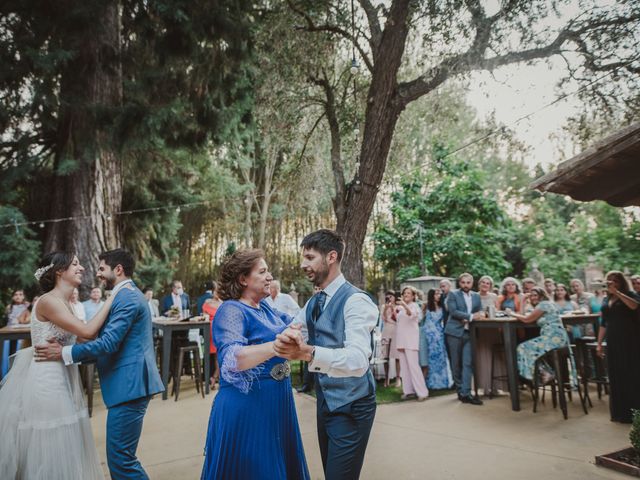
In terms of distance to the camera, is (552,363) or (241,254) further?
(552,363)

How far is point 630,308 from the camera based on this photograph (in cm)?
512

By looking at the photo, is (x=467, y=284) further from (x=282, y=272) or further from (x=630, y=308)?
(x=282, y=272)

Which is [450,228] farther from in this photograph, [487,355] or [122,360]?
[122,360]

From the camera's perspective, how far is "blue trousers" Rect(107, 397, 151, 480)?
8.70 ft

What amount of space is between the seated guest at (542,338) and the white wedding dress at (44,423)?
531cm

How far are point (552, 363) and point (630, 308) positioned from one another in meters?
1.37

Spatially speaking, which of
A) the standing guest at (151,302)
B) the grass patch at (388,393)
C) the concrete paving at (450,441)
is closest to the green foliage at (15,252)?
the standing guest at (151,302)

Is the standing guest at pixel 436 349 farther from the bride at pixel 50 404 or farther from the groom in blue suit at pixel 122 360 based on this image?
the bride at pixel 50 404

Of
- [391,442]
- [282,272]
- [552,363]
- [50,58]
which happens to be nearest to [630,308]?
[552,363]

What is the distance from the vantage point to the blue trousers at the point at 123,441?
265cm

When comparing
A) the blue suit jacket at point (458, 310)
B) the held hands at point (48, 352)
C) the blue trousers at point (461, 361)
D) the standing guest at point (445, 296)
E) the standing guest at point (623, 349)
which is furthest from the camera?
the standing guest at point (445, 296)

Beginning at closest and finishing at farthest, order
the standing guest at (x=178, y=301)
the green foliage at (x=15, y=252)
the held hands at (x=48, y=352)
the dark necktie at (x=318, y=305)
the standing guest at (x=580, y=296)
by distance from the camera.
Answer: the dark necktie at (x=318, y=305), the held hands at (x=48, y=352), the green foliage at (x=15, y=252), the standing guest at (x=178, y=301), the standing guest at (x=580, y=296)

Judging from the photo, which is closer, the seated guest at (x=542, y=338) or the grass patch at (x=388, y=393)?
the seated guest at (x=542, y=338)

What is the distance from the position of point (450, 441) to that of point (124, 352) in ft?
11.7
